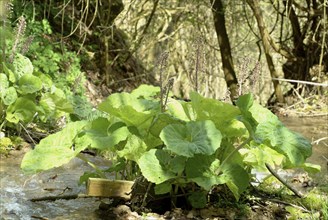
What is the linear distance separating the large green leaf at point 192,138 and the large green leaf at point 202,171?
0.11m

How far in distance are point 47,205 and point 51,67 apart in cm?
368

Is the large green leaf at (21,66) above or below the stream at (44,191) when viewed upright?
above

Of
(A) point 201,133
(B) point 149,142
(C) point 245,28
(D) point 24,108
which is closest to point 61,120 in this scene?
(D) point 24,108

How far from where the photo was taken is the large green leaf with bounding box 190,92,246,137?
2.08 meters

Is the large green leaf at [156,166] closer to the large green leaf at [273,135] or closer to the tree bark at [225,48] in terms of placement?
the large green leaf at [273,135]

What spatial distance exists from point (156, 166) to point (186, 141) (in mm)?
165

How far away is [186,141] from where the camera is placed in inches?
78.6

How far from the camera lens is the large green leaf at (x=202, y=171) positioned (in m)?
2.05

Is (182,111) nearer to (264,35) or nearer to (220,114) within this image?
(220,114)

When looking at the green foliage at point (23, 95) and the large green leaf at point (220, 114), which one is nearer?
the large green leaf at point (220, 114)

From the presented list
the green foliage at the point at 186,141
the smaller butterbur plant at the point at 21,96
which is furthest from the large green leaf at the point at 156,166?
the smaller butterbur plant at the point at 21,96

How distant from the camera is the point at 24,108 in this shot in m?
3.35

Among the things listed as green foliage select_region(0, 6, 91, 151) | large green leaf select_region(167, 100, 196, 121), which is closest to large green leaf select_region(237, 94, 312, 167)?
large green leaf select_region(167, 100, 196, 121)

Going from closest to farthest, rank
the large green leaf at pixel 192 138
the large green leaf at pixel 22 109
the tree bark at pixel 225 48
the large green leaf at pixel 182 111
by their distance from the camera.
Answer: the large green leaf at pixel 192 138, the large green leaf at pixel 182 111, the large green leaf at pixel 22 109, the tree bark at pixel 225 48
